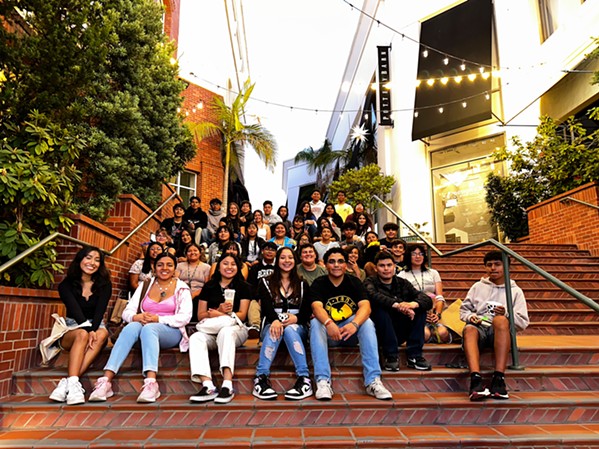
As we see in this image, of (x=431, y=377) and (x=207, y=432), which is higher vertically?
(x=431, y=377)

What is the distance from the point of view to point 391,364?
3.77 m

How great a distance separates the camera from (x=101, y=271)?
4.02 meters

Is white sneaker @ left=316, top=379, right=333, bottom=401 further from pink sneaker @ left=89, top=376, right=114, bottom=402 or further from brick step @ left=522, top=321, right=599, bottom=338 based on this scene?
brick step @ left=522, top=321, right=599, bottom=338

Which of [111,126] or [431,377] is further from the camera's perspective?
[111,126]

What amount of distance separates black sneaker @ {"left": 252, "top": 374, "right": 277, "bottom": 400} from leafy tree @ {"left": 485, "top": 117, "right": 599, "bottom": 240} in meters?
7.52

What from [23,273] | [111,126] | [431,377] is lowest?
[431,377]

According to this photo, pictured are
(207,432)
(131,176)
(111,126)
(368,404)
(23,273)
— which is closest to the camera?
(207,432)

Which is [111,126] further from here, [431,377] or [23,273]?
[431,377]

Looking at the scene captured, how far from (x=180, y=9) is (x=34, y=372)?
1233 cm

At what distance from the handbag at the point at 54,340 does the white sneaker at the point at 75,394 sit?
0.51 metres

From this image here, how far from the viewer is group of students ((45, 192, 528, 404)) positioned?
3.47 m

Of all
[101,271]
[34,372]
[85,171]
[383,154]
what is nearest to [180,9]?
[383,154]

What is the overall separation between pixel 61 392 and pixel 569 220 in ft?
29.5

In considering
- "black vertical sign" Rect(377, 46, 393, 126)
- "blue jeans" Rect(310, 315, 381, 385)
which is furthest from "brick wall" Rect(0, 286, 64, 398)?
"black vertical sign" Rect(377, 46, 393, 126)
